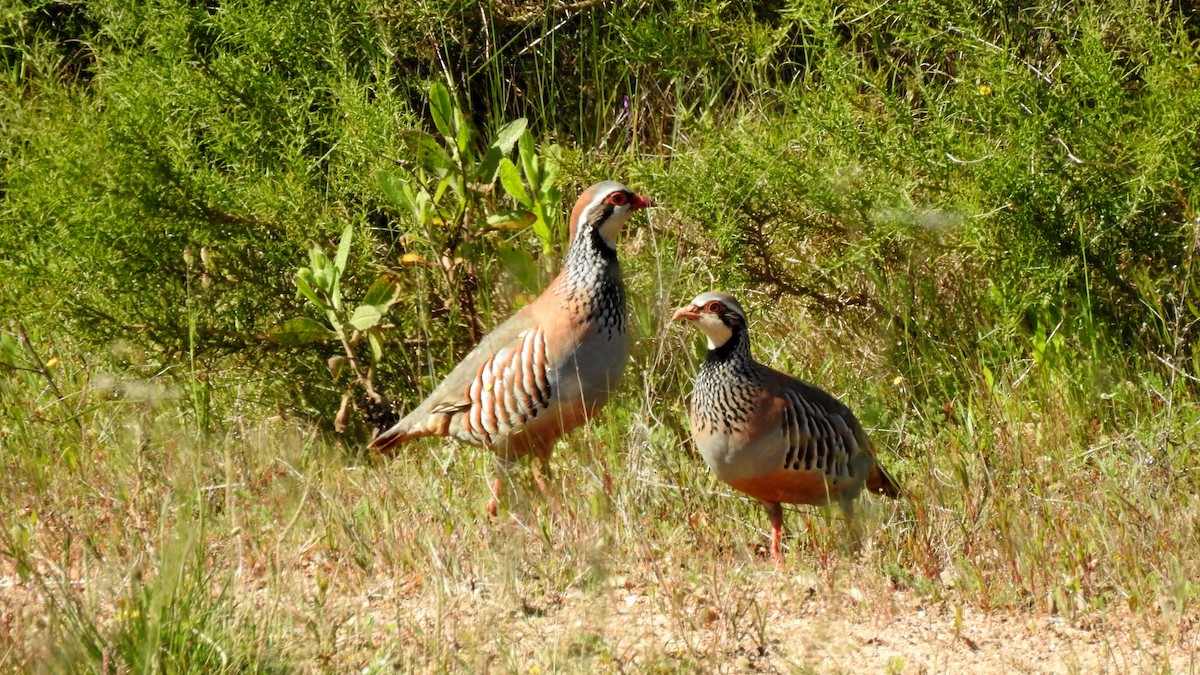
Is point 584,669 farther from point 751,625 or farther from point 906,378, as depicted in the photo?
point 906,378

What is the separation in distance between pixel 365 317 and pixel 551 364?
77cm

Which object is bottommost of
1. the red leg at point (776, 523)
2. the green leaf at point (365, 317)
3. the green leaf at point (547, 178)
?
the red leg at point (776, 523)

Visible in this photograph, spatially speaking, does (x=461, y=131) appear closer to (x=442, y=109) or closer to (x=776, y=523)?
(x=442, y=109)

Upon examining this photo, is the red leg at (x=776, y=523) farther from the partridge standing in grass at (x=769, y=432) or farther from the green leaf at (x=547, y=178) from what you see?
the green leaf at (x=547, y=178)

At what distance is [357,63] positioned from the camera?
567 centimetres

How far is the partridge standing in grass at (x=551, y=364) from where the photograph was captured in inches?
188

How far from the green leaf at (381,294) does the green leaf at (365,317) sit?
0.04 metres

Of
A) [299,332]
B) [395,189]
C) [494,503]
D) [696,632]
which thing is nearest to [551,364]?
[494,503]

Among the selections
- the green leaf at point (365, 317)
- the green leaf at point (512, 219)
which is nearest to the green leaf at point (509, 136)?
the green leaf at point (512, 219)

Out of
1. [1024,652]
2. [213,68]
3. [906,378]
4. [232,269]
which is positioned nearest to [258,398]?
[232,269]

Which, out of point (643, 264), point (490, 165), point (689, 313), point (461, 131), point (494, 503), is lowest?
point (494, 503)

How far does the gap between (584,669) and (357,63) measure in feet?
10.5

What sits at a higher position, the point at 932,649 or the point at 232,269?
the point at 932,649

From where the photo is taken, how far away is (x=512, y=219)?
17.0ft
